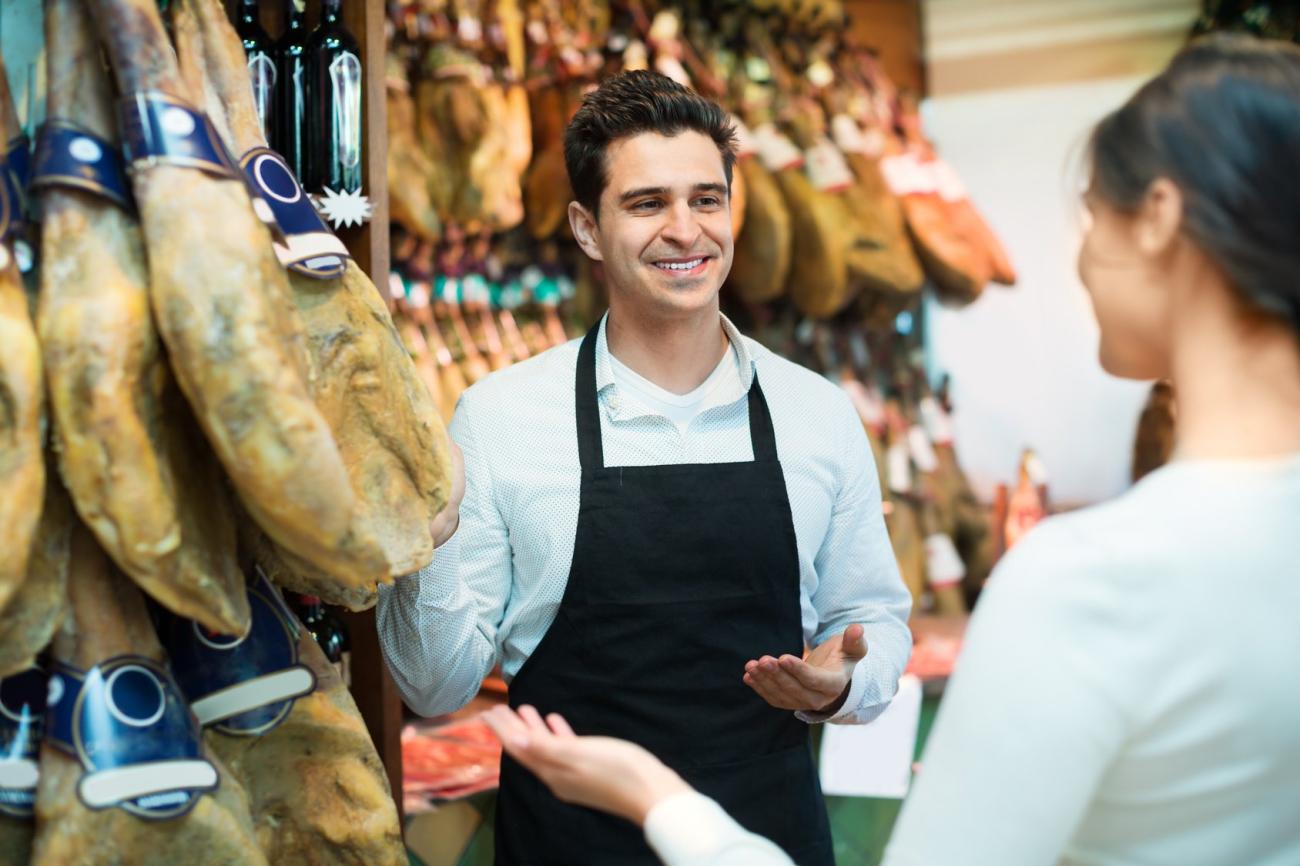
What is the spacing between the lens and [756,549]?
212 centimetres

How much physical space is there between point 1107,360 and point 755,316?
346cm

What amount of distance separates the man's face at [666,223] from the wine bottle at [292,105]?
0.54 metres

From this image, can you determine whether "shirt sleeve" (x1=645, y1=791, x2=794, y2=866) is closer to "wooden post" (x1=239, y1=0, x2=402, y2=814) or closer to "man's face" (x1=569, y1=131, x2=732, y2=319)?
"wooden post" (x1=239, y1=0, x2=402, y2=814)

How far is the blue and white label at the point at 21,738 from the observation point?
3.66 ft

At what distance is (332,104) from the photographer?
1.86 m

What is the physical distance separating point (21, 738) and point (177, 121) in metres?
0.53

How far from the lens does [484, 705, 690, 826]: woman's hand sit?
118cm

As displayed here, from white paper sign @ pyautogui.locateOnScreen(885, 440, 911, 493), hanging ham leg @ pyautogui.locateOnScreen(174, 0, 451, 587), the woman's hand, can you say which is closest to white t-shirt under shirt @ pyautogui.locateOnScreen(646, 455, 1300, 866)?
the woman's hand

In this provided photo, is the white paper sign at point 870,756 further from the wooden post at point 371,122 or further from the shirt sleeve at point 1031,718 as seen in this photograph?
the shirt sleeve at point 1031,718

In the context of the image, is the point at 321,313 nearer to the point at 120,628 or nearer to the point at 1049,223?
the point at 120,628

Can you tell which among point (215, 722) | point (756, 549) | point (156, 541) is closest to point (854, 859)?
point (756, 549)

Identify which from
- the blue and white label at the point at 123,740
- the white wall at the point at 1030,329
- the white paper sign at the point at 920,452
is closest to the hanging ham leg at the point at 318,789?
the blue and white label at the point at 123,740

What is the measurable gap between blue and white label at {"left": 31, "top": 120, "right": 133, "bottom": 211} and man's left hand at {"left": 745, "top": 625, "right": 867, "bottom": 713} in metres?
1.00

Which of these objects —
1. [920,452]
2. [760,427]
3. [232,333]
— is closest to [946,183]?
[920,452]
